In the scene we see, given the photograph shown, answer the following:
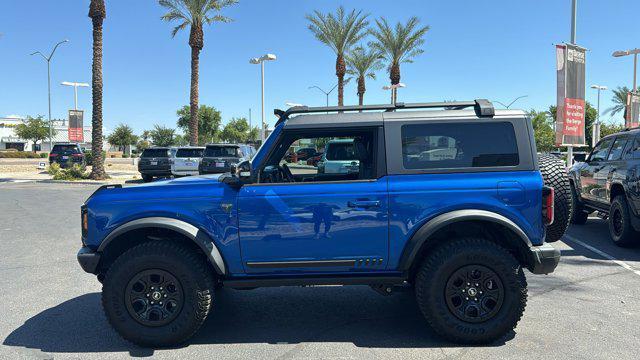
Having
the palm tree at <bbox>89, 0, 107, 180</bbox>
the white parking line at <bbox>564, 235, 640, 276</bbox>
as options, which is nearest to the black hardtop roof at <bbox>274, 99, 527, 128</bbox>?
A: the white parking line at <bbox>564, 235, 640, 276</bbox>

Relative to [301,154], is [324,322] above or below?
below

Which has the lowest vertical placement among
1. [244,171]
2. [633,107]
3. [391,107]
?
[244,171]

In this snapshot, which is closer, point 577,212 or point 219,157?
point 577,212

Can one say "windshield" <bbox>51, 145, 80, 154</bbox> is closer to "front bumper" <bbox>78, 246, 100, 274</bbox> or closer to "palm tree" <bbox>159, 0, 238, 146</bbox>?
"palm tree" <bbox>159, 0, 238, 146</bbox>

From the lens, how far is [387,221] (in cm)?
384

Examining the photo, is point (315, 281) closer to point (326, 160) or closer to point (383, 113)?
point (326, 160)

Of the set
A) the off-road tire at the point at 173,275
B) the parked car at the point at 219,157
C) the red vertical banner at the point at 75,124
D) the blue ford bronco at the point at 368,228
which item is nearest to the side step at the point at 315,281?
the blue ford bronco at the point at 368,228

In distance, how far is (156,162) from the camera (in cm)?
2189

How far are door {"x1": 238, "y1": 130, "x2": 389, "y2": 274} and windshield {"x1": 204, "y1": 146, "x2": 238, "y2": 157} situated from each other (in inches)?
594

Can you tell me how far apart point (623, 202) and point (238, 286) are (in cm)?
676

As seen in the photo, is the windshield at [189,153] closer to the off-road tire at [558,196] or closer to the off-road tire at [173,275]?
the off-road tire at [173,275]

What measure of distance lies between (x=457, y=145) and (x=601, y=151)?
6.75 metres

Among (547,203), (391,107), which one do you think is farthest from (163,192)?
Result: (547,203)

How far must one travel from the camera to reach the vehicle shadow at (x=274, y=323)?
405 cm
